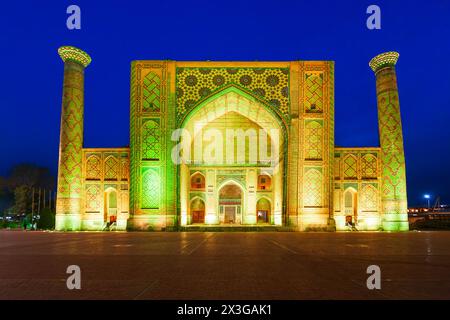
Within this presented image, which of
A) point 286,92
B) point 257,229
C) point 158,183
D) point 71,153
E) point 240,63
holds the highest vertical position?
point 240,63

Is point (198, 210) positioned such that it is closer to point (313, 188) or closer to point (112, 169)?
point (112, 169)

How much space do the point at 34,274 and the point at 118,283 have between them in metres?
1.34

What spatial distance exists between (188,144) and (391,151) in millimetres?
9258

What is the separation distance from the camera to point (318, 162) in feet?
62.7

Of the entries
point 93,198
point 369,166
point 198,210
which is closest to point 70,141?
point 93,198

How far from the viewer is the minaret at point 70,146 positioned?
18906 millimetres

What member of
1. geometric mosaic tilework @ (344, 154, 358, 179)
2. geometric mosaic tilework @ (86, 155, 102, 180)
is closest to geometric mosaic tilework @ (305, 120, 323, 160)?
geometric mosaic tilework @ (344, 154, 358, 179)

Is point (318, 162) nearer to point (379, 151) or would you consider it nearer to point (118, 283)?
point (379, 151)

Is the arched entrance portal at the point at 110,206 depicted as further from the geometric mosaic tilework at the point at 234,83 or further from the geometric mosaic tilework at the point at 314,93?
the geometric mosaic tilework at the point at 314,93

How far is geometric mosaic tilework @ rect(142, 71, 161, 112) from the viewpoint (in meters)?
19.3

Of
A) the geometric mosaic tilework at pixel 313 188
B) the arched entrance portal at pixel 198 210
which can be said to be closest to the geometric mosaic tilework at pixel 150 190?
the arched entrance portal at pixel 198 210

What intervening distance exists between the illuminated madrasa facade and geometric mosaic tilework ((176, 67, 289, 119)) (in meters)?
0.05

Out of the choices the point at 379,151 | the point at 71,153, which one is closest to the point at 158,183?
the point at 71,153
